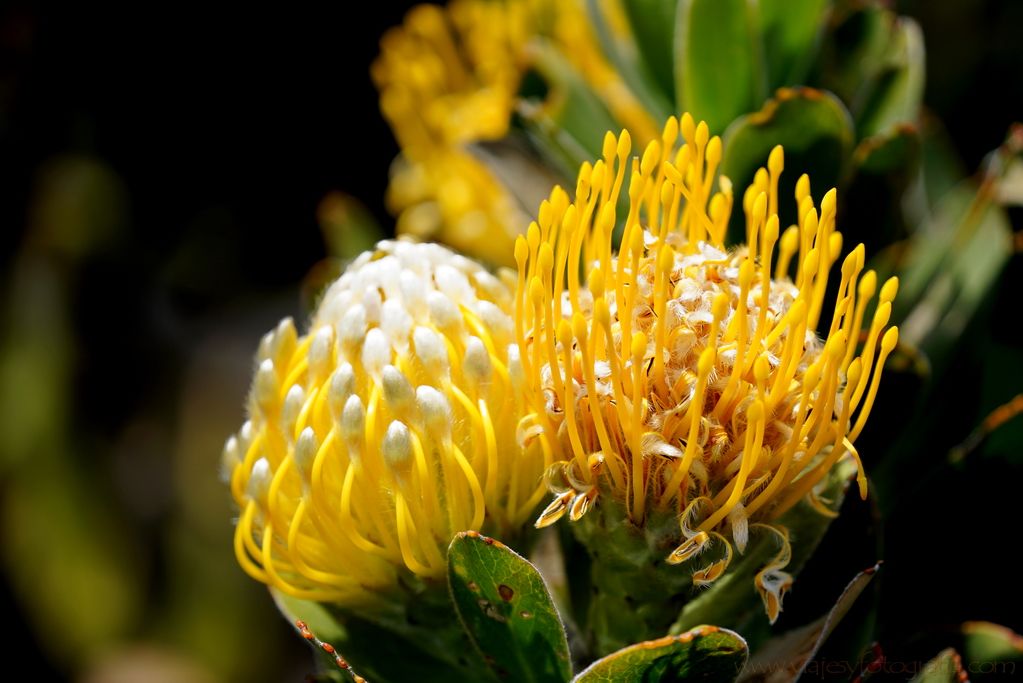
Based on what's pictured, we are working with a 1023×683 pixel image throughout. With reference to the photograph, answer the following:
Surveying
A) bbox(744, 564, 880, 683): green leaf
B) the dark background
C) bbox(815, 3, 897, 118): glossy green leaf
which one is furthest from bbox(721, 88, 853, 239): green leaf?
the dark background

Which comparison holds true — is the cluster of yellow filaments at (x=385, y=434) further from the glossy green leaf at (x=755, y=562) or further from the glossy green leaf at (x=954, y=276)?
the glossy green leaf at (x=954, y=276)

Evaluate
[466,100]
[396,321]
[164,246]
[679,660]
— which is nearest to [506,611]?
[679,660]

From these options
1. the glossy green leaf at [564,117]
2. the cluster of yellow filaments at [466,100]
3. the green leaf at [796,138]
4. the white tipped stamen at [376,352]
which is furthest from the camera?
the cluster of yellow filaments at [466,100]

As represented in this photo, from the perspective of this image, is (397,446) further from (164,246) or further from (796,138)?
(164,246)

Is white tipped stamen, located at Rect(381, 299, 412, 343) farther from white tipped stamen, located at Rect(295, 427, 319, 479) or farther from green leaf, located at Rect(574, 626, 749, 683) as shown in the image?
green leaf, located at Rect(574, 626, 749, 683)

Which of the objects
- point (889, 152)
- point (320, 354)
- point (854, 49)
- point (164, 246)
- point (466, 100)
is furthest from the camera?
point (164, 246)

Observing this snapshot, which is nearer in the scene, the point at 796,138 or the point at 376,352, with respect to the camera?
the point at 376,352

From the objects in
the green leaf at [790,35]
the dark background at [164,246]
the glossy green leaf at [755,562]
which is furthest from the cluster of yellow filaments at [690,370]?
the dark background at [164,246]
